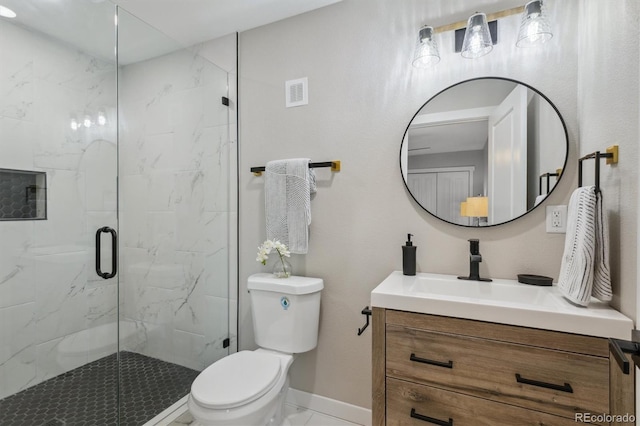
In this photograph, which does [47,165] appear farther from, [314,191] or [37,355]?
[314,191]

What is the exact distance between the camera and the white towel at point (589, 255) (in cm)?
107

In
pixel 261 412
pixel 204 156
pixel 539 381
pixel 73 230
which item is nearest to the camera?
pixel 539 381

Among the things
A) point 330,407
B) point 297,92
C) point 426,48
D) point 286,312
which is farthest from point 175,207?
point 426,48

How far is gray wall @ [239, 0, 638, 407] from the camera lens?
4.66 feet

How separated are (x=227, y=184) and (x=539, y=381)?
197cm

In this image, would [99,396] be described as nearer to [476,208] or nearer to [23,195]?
[23,195]

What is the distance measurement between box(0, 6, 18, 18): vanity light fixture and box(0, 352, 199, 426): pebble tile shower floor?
1.71 metres

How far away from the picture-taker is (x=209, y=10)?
1.93 meters

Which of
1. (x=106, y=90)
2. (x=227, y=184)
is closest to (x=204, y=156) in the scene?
(x=227, y=184)

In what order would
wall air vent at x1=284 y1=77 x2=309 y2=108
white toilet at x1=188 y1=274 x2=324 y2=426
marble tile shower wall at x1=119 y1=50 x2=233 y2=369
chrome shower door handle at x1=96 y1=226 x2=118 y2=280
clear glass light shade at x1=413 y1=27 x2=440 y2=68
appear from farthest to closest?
wall air vent at x1=284 y1=77 x2=309 y2=108 < marble tile shower wall at x1=119 y1=50 x2=233 y2=369 < chrome shower door handle at x1=96 y1=226 x2=118 y2=280 < clear glass light shade at x1=413 y1=27 x2=440 y2=68 < white toilet at x1=188 y1=274 x2=324 y2=426

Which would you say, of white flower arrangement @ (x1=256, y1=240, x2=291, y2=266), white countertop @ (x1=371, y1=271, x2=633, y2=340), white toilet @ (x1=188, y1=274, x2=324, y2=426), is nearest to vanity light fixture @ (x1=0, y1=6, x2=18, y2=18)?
white flower arrangement @ (x1=256, y1=240, x2=291, y2=266)

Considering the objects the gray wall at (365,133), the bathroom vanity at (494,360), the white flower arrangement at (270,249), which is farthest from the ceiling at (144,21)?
the bathroom vanity at (494,360)

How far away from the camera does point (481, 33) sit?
4.66 ft

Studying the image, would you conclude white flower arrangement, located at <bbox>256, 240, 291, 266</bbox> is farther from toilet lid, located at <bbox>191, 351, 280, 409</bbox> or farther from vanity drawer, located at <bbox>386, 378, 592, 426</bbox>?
vanity drawer, located at <bbox>386, 378, 592, 426</bbox>
